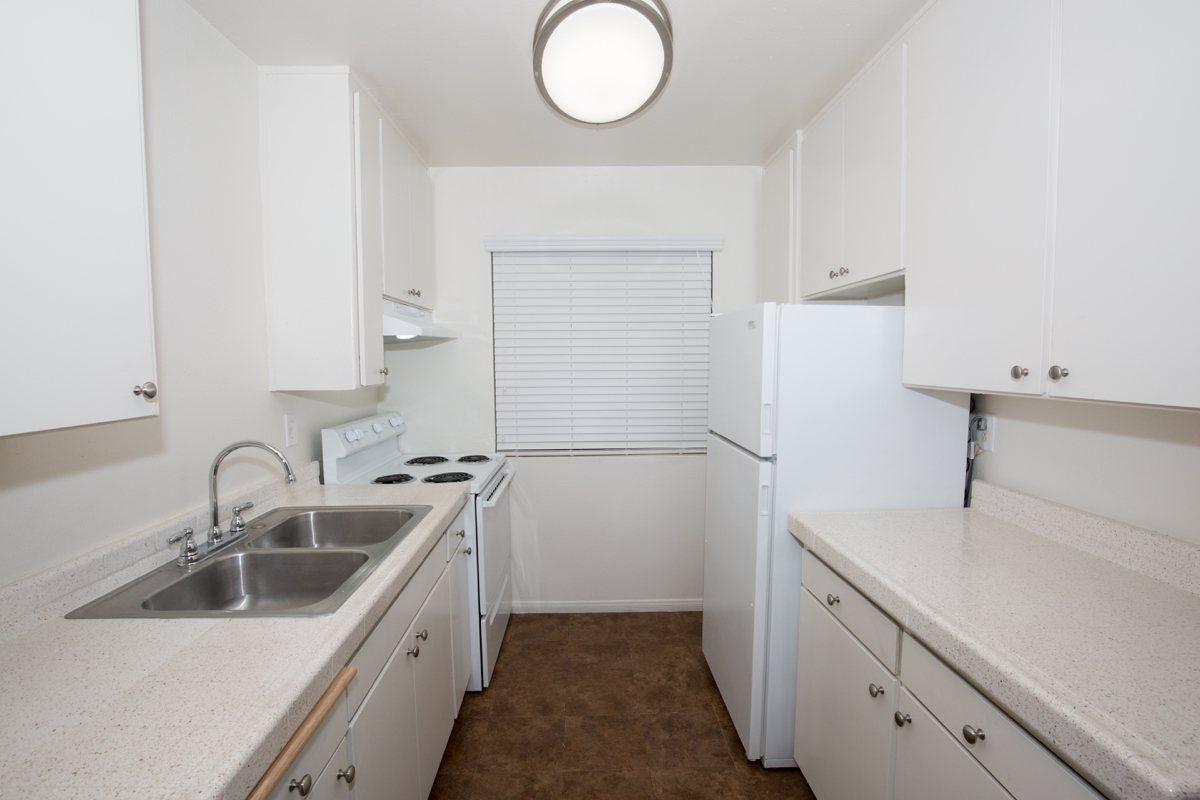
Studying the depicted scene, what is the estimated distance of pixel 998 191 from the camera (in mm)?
1169

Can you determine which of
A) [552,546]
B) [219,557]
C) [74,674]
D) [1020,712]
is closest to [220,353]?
[219,557]

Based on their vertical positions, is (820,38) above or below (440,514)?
above

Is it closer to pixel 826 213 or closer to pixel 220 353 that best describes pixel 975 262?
pixel 826 213

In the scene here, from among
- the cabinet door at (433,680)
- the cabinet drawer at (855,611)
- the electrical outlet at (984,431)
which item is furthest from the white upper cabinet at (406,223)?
the electrical outlet at (984,431)

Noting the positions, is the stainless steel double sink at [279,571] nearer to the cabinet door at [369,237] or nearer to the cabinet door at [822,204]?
the cabinet door at [369,237]

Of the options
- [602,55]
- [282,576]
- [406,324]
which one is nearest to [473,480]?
[406,324]

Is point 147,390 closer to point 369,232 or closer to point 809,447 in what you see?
point 369,232

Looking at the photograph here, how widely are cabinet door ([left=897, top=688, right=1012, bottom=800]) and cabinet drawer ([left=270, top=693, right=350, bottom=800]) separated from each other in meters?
1.17

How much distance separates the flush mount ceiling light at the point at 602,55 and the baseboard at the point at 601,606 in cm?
246

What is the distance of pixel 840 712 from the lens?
1.35m

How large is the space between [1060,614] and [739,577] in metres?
0.95

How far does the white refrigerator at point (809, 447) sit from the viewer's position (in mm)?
1600

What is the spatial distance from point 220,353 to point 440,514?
2.81 ft

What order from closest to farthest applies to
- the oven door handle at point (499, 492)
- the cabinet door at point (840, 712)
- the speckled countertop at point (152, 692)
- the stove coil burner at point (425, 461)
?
the speckled countertop at point (152, 692), the cabinet door at point (840, 712), the oven door handle at point (499, 492), the stove coil burner at point (425, 461)
